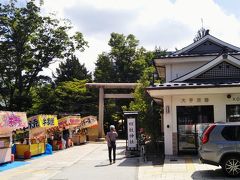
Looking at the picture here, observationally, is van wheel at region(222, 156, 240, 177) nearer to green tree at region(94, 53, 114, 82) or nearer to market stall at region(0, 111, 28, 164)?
market stall at region(0, 111, 28, 164)

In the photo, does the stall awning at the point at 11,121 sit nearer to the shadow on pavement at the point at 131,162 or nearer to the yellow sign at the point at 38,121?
the yellow sign at the point at 38,121

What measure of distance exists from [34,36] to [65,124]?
14.6 metres

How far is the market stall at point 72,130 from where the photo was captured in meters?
32.1

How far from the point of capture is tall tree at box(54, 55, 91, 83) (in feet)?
211

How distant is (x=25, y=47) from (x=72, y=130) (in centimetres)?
1220

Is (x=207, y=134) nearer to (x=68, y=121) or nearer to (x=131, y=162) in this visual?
(x=131, y=162)

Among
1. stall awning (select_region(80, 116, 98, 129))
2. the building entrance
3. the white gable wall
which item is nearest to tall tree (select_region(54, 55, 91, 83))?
stall awning (select_region(80, 116, 98, 129))

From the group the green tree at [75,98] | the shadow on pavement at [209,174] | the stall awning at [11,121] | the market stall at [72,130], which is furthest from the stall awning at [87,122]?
the shadow on pavement at [209,174]

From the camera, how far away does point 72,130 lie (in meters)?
35.5

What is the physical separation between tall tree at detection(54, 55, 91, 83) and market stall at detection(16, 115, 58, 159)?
3632cm

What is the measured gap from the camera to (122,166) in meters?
17.8

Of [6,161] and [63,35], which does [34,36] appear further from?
[6,161]

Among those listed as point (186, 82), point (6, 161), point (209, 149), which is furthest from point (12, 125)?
point (209, 149)

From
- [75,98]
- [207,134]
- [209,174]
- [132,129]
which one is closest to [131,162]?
[132,129]
